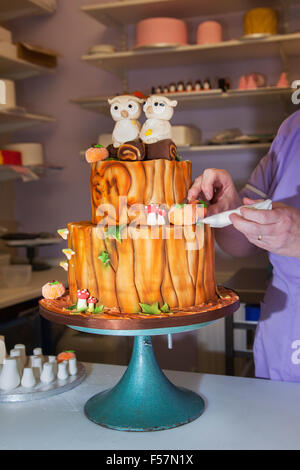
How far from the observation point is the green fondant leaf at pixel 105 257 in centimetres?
98

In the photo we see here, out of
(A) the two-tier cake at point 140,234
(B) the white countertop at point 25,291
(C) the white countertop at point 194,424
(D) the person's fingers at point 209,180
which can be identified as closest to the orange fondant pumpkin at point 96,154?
(A) the two-tier cake at point 140,234

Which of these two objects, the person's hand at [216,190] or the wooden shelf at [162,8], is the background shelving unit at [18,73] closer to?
the wooden shelf at [162,8]

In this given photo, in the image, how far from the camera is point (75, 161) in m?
3.24

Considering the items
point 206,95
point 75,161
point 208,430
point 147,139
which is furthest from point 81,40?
point 208,430

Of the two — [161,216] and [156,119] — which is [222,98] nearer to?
[156,119]

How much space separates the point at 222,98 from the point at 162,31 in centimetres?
46

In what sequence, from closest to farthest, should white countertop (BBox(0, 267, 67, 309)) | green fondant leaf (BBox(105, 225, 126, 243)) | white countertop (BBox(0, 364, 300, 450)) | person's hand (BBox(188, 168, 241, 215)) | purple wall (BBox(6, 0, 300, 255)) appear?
white countertop (BBox(0, 364, 300, 450)) → green fondant leaf (BBox(105, 225, 126, 243)) → person's hand (BBox(188, 168, 241, 215)) → white countertop (BBox(0, 267, 67, 309)) → purple wall (BBox(6, 0, 300, 255))

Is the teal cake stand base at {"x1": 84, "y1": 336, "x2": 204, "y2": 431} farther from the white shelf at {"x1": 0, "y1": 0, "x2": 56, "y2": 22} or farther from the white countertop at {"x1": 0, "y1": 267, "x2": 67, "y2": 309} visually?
the white shelf at {"x1": 0, "y1": 0, "x2": 56, "y2": 22}

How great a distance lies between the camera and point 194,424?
942mm

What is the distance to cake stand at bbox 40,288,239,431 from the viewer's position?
90cm

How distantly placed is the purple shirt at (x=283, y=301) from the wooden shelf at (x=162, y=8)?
63.8 inches

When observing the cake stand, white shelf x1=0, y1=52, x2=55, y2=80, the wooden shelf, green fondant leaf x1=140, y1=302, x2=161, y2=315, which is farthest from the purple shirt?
white shelf x1=0, y1=52, x2=55, y2=80

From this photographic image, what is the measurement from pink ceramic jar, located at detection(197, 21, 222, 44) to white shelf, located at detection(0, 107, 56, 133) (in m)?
0.99
